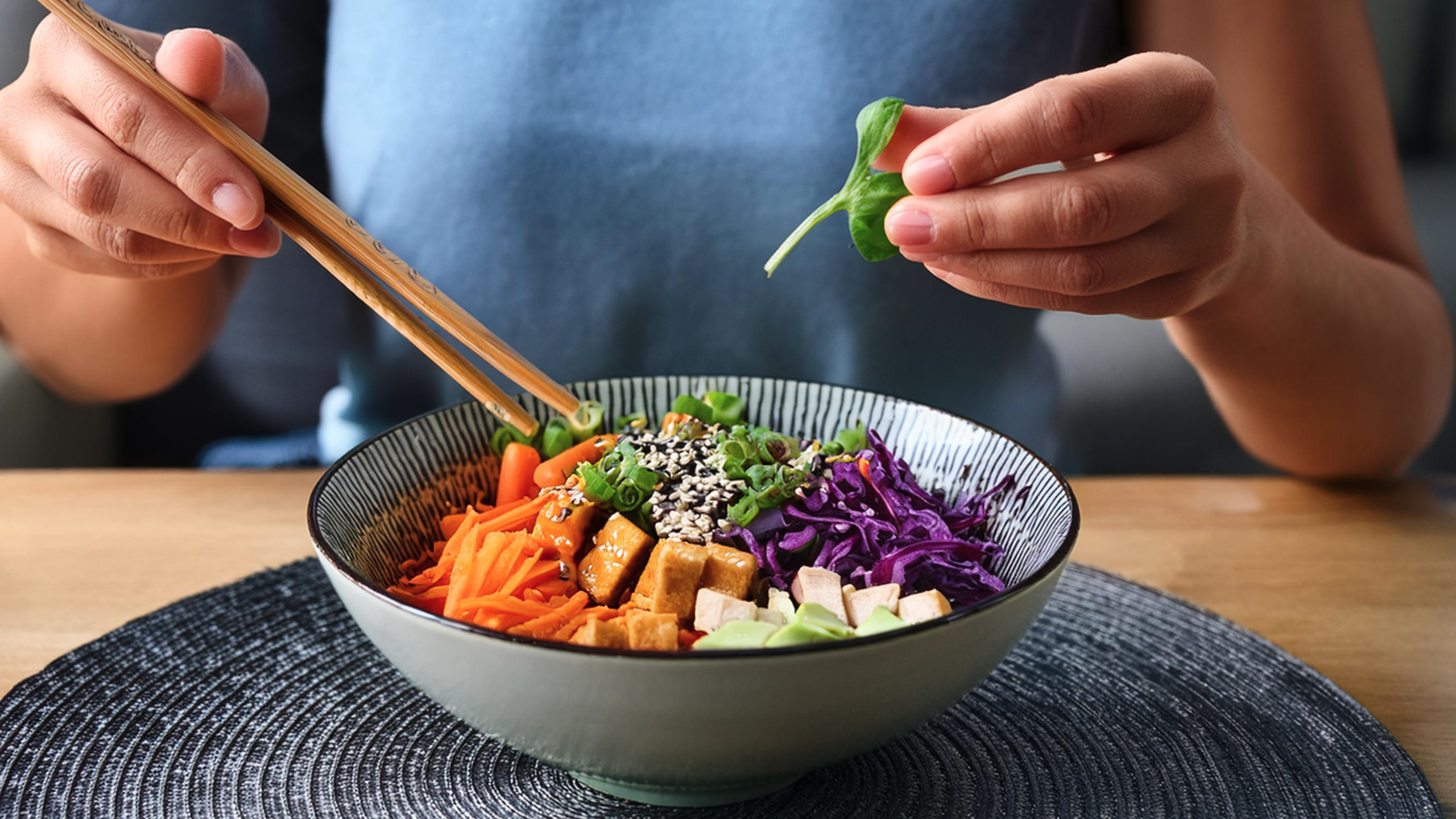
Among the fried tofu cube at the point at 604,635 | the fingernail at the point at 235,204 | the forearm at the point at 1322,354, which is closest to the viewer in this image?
the fried tofu cube at the point at 604,635

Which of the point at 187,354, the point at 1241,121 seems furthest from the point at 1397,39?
the point at 187,354

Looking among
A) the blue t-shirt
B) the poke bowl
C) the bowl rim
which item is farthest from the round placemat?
the blue t-shirt

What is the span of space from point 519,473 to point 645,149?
1.14 m

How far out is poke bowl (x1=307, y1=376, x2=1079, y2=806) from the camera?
778 mm

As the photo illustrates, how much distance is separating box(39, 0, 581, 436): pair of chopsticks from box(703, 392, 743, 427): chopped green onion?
0.24 meters

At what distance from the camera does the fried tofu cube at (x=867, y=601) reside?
3.17 ft

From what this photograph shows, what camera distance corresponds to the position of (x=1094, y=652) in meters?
1.26

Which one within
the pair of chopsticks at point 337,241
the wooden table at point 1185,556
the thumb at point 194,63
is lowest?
the wooden table at point 1185,556

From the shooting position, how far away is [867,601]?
978 millimetres

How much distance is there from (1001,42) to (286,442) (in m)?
2.33

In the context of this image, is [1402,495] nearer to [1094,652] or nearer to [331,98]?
[1094,652]

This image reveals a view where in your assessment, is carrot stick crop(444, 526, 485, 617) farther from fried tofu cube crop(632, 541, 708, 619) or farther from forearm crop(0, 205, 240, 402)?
forearm crop(0, 205, 240, 402)

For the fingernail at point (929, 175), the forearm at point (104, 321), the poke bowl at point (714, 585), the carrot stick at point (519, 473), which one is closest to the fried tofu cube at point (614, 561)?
the poke bowl at point (714, 585)

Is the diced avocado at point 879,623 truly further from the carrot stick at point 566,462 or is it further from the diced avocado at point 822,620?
the carrot stick at point 566,462
